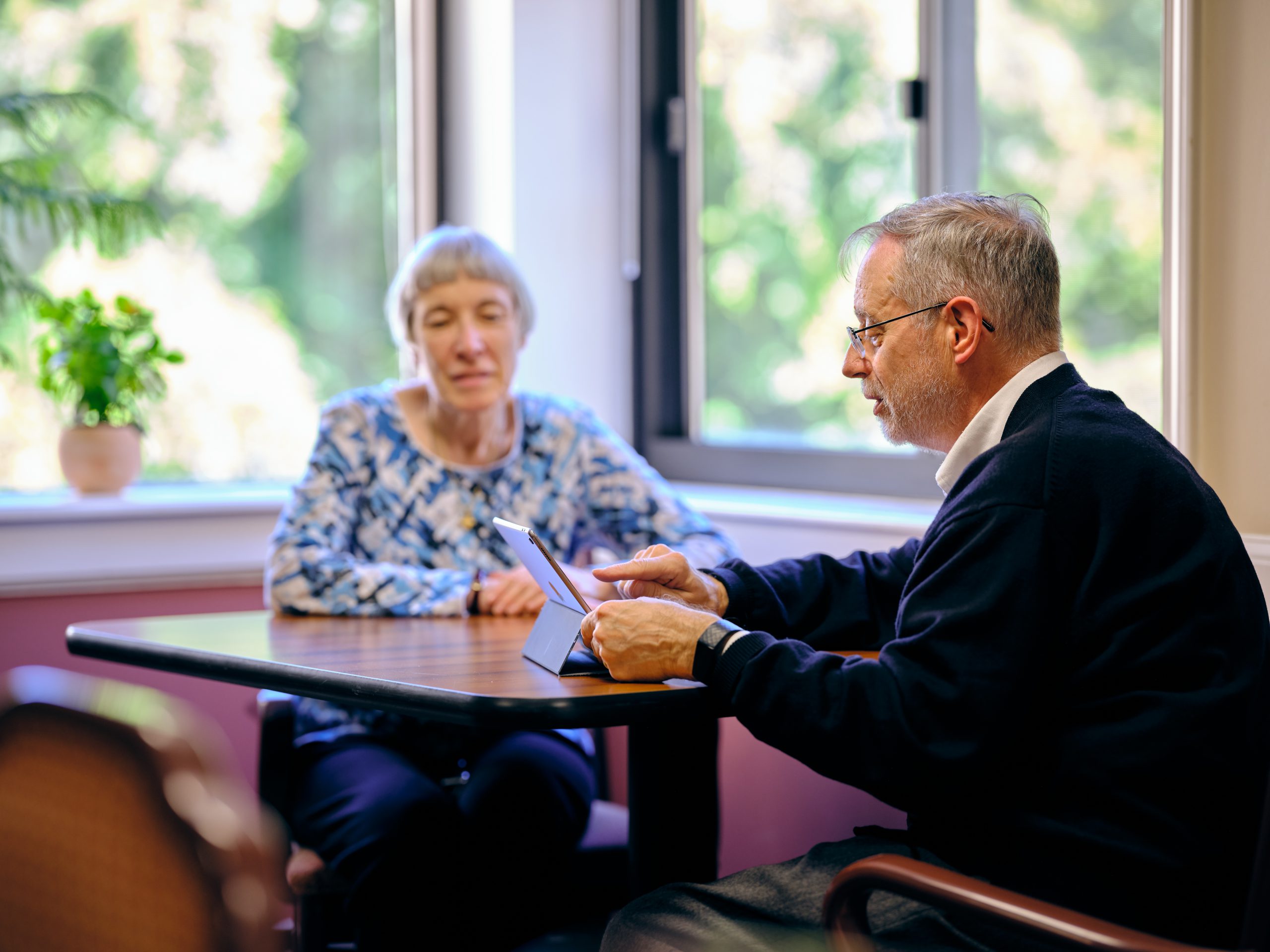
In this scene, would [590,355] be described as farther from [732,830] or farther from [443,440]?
[732,830]

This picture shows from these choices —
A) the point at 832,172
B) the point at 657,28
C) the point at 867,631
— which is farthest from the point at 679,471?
the point at 867,631

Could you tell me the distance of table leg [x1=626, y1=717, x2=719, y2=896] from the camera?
5.34ft

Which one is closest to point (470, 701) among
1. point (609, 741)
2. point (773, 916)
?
point (773, 916)

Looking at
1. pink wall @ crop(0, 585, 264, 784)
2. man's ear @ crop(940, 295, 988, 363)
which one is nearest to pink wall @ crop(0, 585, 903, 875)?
pink wall @ crop(0, 585, 264, 784)

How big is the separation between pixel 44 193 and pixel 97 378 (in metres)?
0.50

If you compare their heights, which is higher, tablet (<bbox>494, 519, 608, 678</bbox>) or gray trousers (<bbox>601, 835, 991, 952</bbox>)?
tablet (<bbox>494, 519, 608, 678</bbox>)

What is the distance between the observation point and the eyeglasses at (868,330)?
134cm

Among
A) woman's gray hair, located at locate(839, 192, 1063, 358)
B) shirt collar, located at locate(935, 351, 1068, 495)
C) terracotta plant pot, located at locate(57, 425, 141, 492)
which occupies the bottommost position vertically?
terracotta plant pot, located at locate(57, 425, 141, 492)

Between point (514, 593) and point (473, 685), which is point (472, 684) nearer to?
point (473, 685)

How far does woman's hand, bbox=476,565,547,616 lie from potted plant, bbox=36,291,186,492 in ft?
3.87

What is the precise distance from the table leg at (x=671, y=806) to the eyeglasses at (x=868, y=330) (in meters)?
0.54

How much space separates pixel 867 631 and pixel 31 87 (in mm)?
2392

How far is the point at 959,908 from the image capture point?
995 mm

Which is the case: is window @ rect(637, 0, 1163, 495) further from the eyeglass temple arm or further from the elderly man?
the elderly man
